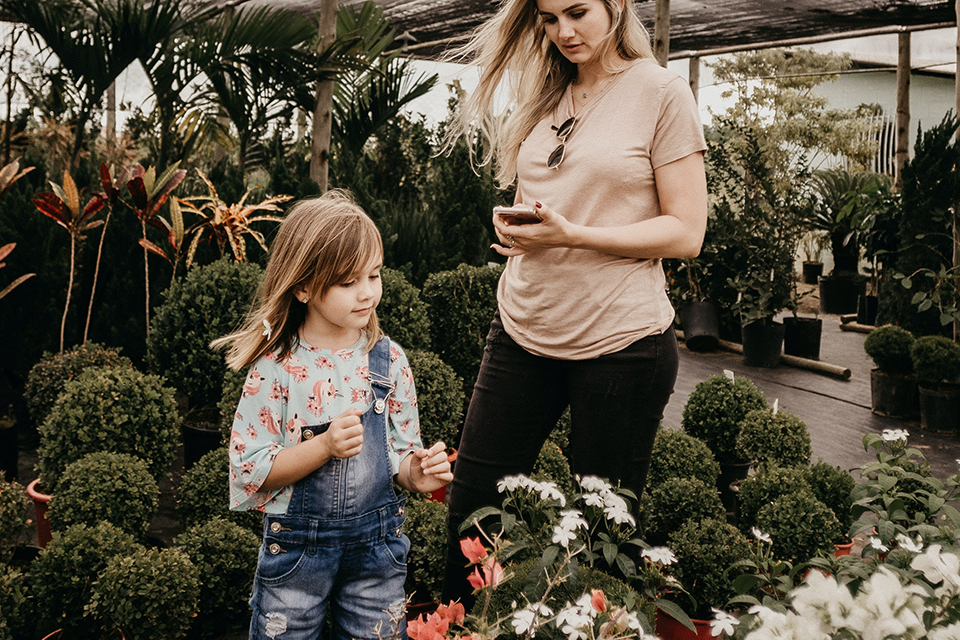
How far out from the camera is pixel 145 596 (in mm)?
2051

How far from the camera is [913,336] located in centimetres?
562

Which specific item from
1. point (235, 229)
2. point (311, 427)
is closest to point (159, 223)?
point (235, 229)

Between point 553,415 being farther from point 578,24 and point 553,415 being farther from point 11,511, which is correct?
point 11,511

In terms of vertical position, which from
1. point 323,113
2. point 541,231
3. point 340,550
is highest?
point 323,113

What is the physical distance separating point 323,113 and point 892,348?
3.95 metres

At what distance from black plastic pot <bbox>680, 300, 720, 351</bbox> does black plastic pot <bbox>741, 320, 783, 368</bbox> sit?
20.9 inches

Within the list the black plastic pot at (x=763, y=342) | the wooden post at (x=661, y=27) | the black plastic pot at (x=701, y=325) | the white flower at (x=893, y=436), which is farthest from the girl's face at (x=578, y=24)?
the black plastic pot at (x=701, y=325)

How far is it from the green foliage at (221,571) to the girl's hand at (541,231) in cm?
124

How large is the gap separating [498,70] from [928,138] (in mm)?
4697

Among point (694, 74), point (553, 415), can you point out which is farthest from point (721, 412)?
point (694, 74)

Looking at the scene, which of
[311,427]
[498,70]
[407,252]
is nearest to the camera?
[311,427]

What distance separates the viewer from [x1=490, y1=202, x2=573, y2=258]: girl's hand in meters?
1.64

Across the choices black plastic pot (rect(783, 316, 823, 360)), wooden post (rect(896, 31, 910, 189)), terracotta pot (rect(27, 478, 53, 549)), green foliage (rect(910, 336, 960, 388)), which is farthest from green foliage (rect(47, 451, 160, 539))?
wooden post (rect(896, 31, 910, 189))

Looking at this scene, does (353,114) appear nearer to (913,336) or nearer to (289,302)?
(913,336)
